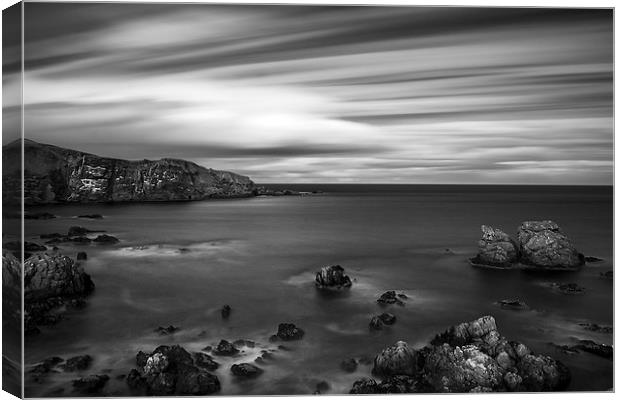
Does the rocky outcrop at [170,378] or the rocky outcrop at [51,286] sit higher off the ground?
the rocky outcrop at [51,286]

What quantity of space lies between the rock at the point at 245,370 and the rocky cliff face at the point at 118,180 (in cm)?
234

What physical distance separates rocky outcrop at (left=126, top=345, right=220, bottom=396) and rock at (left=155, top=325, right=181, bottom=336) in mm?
332

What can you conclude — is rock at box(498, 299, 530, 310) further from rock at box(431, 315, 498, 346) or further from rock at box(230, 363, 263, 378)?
rock at box(230, 363, 263, 378)

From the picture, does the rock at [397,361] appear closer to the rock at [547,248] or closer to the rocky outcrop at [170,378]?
the rocky outcrop at [170,378]

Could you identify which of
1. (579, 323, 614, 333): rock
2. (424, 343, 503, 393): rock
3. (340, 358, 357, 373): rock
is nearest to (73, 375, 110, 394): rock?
(340, 358, 357, 373): rock

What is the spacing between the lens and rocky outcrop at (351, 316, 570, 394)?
253 inches

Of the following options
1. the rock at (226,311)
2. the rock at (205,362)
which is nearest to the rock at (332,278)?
the rock at (226,311)

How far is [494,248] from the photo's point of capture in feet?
25.3

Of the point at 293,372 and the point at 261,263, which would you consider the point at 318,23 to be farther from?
the point at 293,372

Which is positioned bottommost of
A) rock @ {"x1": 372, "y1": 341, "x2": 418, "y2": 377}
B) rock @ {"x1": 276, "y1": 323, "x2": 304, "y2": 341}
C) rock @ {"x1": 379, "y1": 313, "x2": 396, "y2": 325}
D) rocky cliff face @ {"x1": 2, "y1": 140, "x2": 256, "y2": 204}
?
rock @ {"x1": 372, "y1": 341, "x2": 418, "y2": 377}

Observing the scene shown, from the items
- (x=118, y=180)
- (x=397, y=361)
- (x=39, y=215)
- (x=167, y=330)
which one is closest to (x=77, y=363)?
(x=167, y=330)

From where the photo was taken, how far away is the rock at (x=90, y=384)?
6312mm

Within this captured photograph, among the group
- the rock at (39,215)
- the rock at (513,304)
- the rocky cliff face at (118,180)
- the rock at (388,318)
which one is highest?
the rocky cliff face at (118,180)

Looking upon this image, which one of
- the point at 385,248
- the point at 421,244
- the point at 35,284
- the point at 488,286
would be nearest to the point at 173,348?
the point at 35,284
